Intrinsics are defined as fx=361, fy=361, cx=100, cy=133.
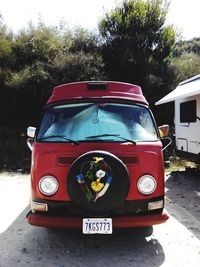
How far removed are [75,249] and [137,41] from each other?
15.4 meters

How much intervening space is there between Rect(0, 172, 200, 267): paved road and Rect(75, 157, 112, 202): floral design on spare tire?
84cm

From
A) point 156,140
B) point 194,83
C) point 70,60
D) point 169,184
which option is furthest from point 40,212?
point 70,60

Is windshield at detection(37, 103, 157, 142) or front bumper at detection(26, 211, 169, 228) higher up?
windshield at detection(37, 103, 157, 142)

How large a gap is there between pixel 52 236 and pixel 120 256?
1184mm

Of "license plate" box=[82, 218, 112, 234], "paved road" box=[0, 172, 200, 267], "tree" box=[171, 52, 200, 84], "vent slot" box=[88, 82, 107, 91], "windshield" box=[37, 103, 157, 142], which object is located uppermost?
"tree" box=[171, 52, 200, 84]

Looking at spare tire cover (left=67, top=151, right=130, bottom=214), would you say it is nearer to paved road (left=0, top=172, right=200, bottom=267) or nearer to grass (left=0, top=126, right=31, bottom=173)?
paved road (left=0, top=172, right=200, bottom=267)

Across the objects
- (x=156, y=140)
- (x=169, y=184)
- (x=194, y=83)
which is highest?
(x=194, y=83)

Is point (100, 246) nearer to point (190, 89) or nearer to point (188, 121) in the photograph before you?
point (190, 89)

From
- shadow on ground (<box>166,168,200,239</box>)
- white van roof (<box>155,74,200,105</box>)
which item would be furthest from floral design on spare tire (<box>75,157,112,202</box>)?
white van roof (<box>155,74,200,105</box>)

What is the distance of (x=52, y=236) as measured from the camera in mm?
5195

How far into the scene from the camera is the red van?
424cm

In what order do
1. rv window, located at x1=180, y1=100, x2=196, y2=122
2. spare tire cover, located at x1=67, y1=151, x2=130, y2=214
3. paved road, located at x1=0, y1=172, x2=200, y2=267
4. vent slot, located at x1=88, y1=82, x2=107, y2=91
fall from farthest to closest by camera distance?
rv window, located at x1=180, y1=100, x2=196, y2=122 < vent slot, located at x1=88, y1=82, x2=107, y2=91 < paved road, located at x1=0, y1=172, x2=200, y2=267 < spare tire cover, located at x1=67, y1=151, x2=130, y2=214

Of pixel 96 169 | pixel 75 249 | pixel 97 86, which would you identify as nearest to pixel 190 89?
pixel 97 86

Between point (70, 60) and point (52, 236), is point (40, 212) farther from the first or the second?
point (70, 60)
